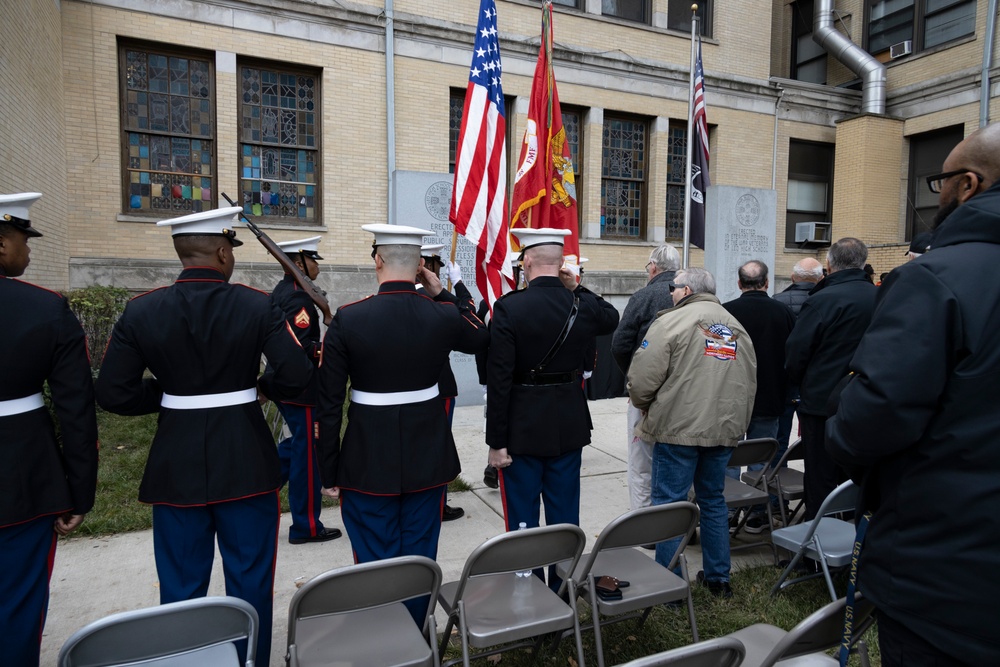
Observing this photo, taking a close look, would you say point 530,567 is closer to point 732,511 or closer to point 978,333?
point 978,333

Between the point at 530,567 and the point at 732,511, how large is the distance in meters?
2.80

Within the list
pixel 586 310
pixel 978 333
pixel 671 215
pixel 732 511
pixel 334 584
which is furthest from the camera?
pixel 671 215

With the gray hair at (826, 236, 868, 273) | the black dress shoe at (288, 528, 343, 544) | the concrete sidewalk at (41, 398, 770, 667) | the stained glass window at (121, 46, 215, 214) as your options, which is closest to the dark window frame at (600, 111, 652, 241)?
the stained glass window at (121, 46, 215, 214)

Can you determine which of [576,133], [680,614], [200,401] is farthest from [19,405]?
[576,133]

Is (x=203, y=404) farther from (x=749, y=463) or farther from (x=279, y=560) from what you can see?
(x=749, y=463)

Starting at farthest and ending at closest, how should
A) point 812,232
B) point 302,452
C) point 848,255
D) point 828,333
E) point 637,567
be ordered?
point 812,232
point 302,452
point 848,255
point 828,333
point 637,567

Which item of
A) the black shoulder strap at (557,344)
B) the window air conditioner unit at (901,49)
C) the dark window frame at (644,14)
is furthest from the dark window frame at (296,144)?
the window air conditioner unit at (901,49)

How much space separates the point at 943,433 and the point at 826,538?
2272 millimetres

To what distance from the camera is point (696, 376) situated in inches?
143

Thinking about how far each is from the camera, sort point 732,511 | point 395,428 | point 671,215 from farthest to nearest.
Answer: point 671,215
point 732,511
point 395,428

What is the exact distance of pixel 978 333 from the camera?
63.5 inches

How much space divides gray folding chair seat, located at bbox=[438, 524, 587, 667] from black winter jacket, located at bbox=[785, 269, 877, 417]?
7.25 feet

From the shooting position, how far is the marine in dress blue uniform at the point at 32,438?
2445mm

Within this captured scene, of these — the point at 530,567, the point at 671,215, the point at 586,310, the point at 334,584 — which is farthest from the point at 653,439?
the point at 671,215
